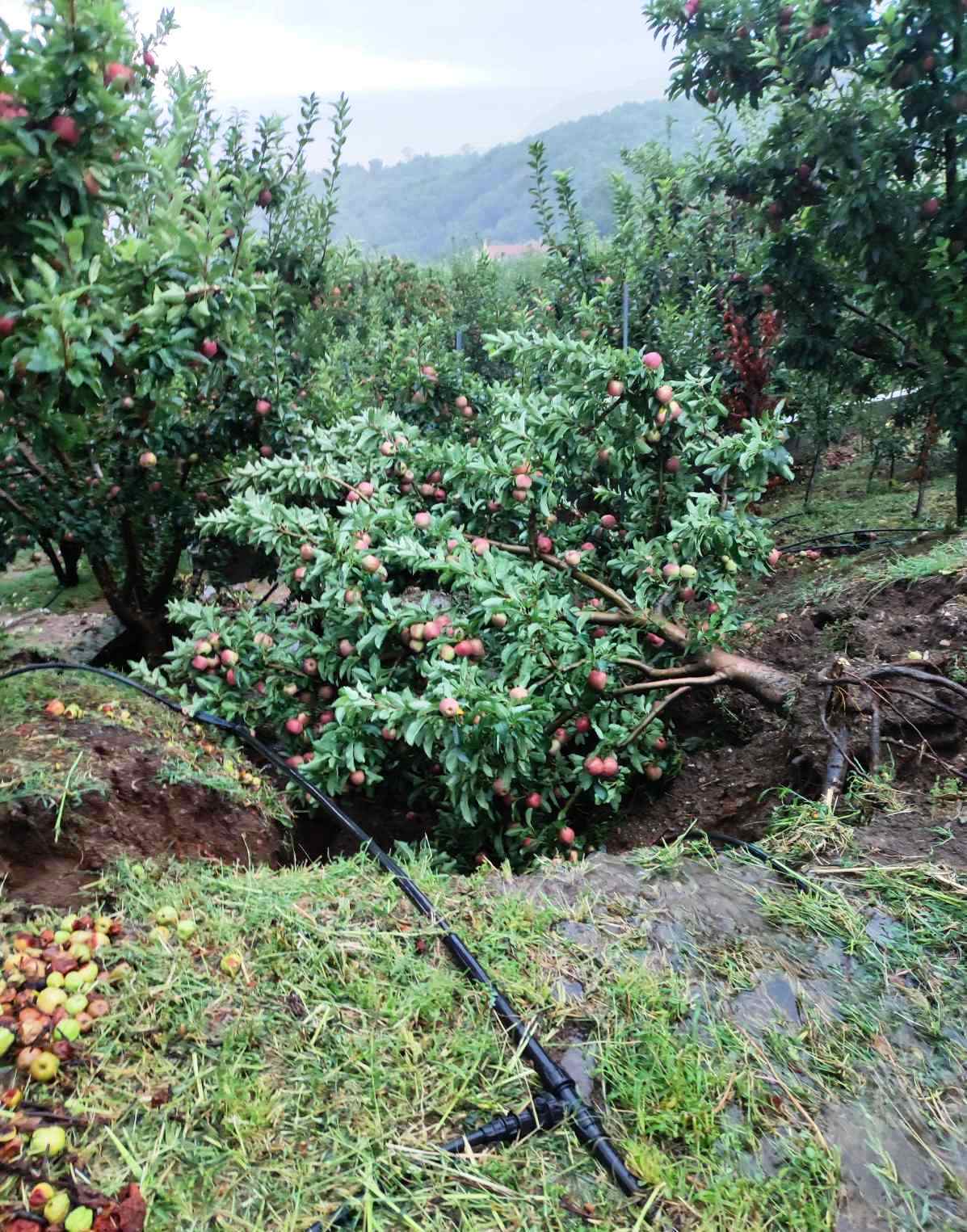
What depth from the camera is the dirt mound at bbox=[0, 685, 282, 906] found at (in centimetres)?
221

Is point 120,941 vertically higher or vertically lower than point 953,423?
lower

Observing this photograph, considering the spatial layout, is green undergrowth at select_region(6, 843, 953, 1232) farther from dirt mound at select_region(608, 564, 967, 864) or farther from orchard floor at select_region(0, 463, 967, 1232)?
dirt mound at select_region(608, 564, 967, 864)

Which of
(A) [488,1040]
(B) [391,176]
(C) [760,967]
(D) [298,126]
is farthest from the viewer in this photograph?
(B) [391,176]

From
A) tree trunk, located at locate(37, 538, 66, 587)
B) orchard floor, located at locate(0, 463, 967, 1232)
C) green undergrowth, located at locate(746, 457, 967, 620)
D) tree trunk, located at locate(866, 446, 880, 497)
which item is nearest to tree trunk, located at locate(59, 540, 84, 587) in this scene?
tree trunk, located at locate(37, 538, 66, 587)

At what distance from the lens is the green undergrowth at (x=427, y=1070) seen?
4.63 feet

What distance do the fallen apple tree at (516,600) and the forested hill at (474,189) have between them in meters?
9.22

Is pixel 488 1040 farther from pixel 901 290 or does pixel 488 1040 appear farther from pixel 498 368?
pixel 498 368

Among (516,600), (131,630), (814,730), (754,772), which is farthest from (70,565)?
(814,730)

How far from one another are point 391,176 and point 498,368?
15.7m

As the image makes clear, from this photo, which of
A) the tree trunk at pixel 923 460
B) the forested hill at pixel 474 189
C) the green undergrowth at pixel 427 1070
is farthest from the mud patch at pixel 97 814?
the forested hill at pixel 474 189

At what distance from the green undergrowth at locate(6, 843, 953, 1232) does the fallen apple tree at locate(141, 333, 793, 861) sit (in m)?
0.78

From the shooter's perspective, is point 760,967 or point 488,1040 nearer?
point 488,1040

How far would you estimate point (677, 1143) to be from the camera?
1525 millimetres

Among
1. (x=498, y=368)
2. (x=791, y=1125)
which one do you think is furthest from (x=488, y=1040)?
(x=498, y=368)
